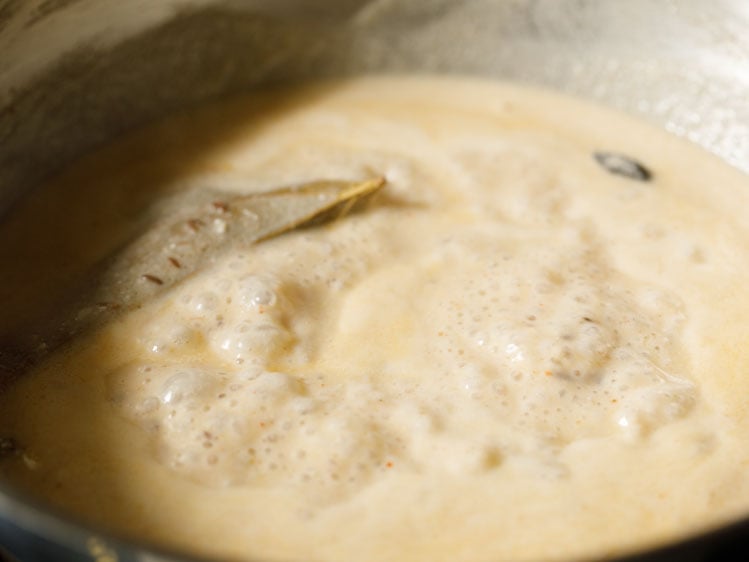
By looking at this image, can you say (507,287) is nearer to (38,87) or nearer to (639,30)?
(639,30)

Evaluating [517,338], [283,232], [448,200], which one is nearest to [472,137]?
[448,200]

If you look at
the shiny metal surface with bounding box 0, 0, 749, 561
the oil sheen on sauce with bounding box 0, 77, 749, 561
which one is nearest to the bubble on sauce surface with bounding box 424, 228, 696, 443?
the oil sheen on sauce with bounding box 0, 77, 749, 561

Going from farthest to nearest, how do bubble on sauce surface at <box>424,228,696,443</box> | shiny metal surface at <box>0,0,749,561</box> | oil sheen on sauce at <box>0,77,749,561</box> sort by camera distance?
shiny metal surface at <box>0,0,749,561</box> → bubble on sauce surface at <box>424,228,696,443</box> → oil sheen on sauce at <box>0,77,749,561</box>

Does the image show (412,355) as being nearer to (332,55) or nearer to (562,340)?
(562,340)

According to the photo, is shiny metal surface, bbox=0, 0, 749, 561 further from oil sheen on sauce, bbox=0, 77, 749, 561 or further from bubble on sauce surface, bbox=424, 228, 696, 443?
bubble on sauce surface, bbox=424, 228, 696, 443

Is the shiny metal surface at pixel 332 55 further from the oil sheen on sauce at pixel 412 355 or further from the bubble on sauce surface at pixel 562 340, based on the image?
the bubble on sauce surface at pixel 562 340

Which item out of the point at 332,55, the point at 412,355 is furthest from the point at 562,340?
the point at 332,55

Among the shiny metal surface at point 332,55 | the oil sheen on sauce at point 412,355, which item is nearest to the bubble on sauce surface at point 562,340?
the oil sheen on sauce at point 412,355
